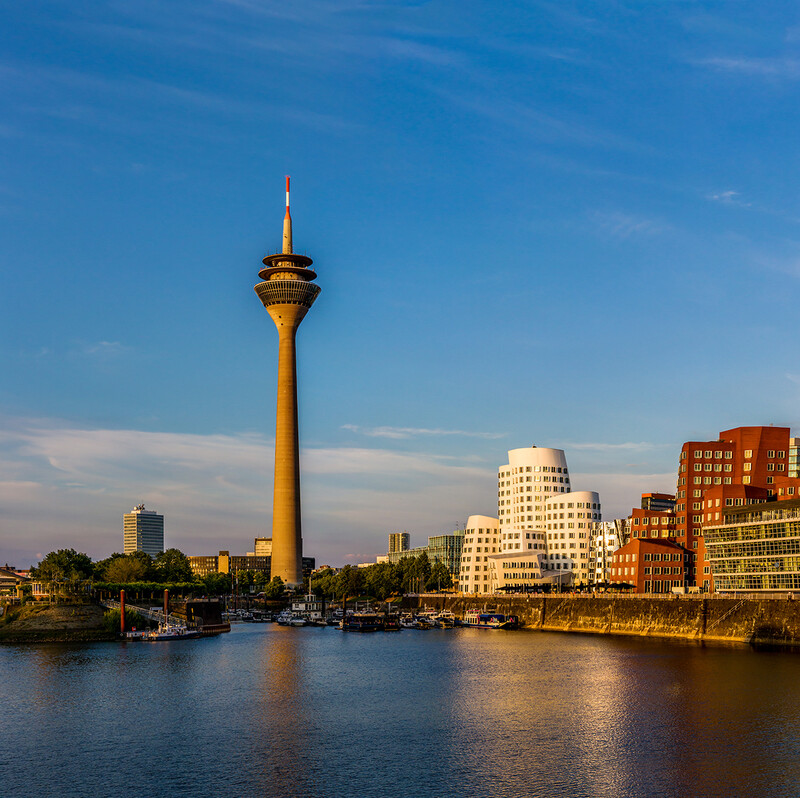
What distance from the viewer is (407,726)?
8875 centimetres

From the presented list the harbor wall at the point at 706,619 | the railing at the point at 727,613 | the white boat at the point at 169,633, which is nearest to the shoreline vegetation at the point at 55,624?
the white boat at the point at 169,633

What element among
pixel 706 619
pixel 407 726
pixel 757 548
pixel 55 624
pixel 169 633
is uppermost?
pixel 757 548

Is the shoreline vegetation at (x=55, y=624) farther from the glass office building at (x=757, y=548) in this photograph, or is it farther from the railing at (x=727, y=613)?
the glass office building at (x=757, y=548)

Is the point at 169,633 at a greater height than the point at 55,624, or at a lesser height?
lesser

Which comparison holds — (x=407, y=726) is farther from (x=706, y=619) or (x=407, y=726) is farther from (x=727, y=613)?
(x=706, y=619)

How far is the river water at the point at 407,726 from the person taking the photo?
68.4m

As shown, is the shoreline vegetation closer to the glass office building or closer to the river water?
the river water

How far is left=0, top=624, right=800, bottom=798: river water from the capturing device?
68438 millimetres

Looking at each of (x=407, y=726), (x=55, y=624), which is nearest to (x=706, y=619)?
(x=407, y=726)

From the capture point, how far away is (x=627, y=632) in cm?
19012

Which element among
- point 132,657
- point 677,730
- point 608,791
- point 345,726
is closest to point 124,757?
point 345,726

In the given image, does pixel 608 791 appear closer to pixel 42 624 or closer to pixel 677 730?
pixel 677 730

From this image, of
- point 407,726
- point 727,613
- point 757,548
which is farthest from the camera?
point 757,548

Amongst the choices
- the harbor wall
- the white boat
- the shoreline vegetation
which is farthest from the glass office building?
the shoreline vegetation
